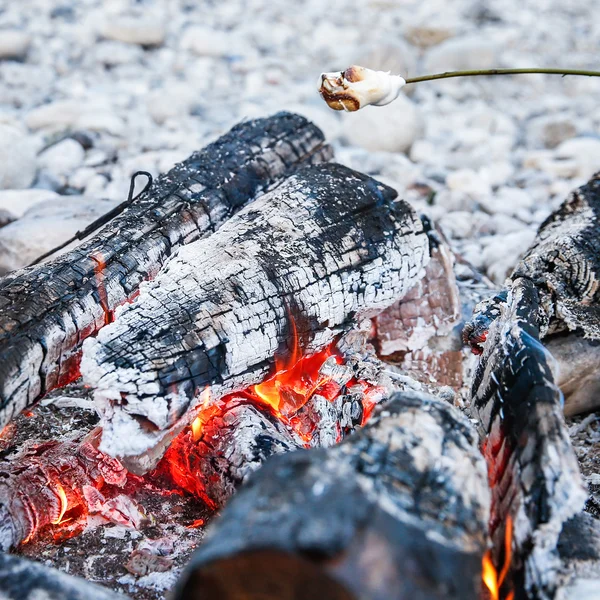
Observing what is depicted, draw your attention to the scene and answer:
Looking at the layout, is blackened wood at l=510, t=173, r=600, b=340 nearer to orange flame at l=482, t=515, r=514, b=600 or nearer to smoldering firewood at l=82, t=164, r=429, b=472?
smoldering firewood at l=82, t=164, r=429, b=472

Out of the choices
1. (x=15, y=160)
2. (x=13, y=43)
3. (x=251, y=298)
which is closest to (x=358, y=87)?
(x=251, y=298)

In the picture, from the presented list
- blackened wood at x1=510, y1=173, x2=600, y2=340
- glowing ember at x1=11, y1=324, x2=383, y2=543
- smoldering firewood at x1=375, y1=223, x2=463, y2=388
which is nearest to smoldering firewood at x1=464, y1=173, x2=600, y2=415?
blackened wood at x1=510, y1=173, x2=600, y2=340

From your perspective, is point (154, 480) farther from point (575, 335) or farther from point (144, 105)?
point (144, 105)

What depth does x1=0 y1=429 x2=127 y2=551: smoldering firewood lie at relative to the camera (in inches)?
72.2

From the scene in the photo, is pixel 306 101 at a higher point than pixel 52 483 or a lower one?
lower

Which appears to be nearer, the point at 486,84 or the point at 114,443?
the point at 114,443

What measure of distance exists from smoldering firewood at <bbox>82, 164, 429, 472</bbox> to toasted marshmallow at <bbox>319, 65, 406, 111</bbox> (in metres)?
0.53

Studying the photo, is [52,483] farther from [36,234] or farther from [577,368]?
[577,368]

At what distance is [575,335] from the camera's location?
267 centimetres

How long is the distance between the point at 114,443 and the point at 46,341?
39 cm

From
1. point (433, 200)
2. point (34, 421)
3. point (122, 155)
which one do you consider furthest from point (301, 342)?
point (122, 155)

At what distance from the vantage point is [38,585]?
1.40m

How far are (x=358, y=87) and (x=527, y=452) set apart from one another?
3.24 feet

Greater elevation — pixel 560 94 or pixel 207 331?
pixel 207 331
